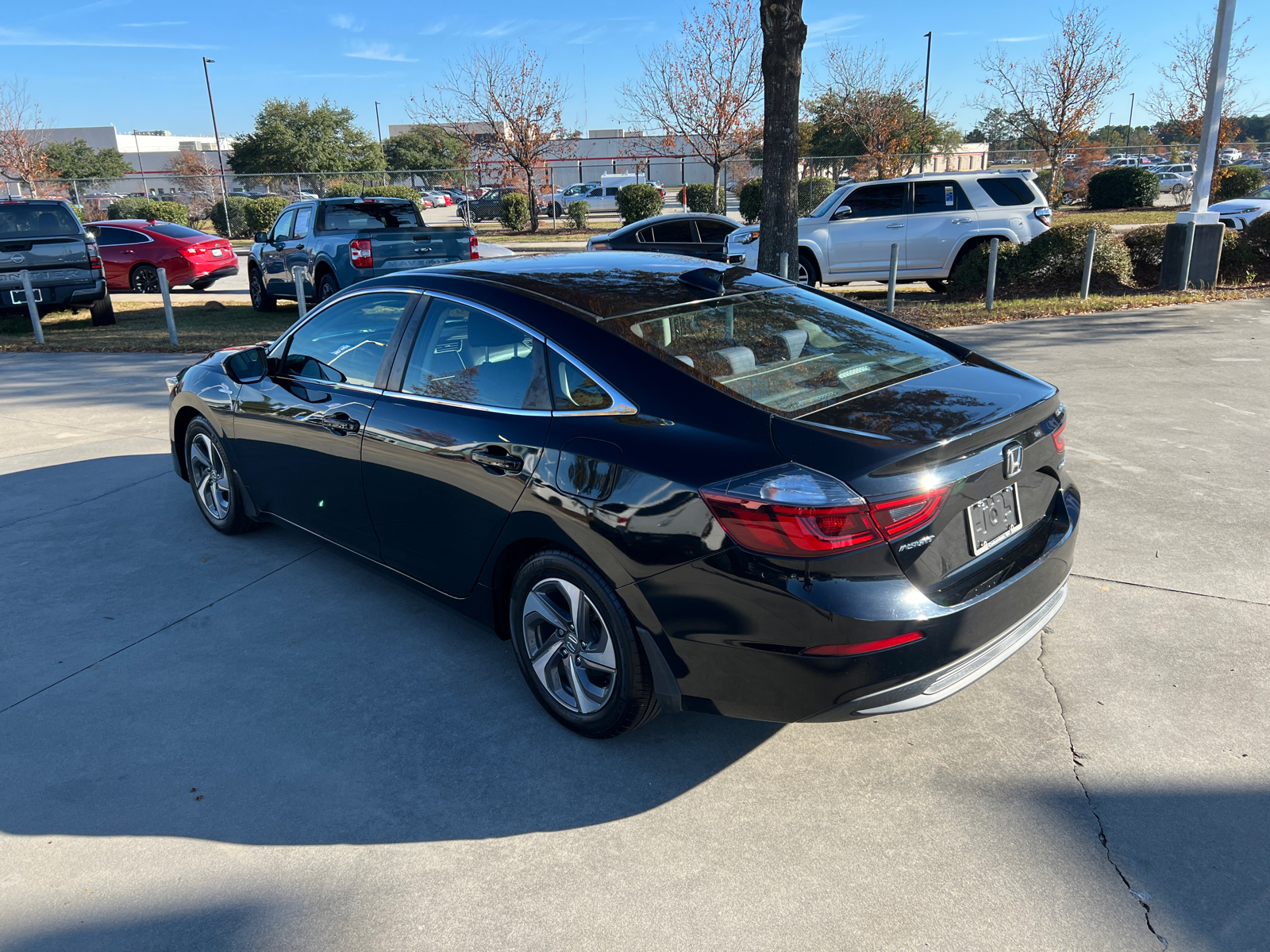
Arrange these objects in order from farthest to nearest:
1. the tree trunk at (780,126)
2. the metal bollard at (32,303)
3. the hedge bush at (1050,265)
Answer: the hedge bush at (1050,265), the metal bollard at (32,303), the tree trunk at (780,126)

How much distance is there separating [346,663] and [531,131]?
1373 inches

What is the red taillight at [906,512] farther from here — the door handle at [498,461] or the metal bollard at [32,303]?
the metal bollard at [32,303]

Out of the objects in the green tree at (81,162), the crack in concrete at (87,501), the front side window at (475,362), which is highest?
the green tree at (81,162)

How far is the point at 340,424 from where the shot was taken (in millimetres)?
4105

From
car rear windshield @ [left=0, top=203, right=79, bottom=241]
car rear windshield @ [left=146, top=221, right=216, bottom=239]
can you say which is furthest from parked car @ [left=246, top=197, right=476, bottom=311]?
car rear windshield @ [left=146, top=221, right=216, bottom=239]

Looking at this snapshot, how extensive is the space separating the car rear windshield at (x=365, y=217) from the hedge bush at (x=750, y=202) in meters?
18.8

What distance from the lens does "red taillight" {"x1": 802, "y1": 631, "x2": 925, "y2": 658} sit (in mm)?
2600

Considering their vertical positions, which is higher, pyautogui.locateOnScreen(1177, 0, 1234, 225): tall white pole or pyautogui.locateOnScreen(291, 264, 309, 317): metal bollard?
pyautogui.locateOnScreen(1177, 0, 1234, 225): tall white pole

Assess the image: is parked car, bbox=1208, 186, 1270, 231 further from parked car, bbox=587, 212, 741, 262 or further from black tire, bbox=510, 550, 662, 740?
black tire, bbox=510, 550, 662, 740

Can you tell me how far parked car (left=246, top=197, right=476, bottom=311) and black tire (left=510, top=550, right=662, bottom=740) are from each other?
933 cm

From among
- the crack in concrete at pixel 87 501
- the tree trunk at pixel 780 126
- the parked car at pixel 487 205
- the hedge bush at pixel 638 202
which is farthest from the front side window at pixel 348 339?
the parked car at pixel 487 205

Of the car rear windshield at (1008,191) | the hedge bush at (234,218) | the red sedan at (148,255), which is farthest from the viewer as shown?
the hedge bush at (234,218)

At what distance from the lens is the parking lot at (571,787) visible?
2506 mm

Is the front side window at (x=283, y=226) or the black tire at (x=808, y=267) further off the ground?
the front side window at (x=283, y=226)
